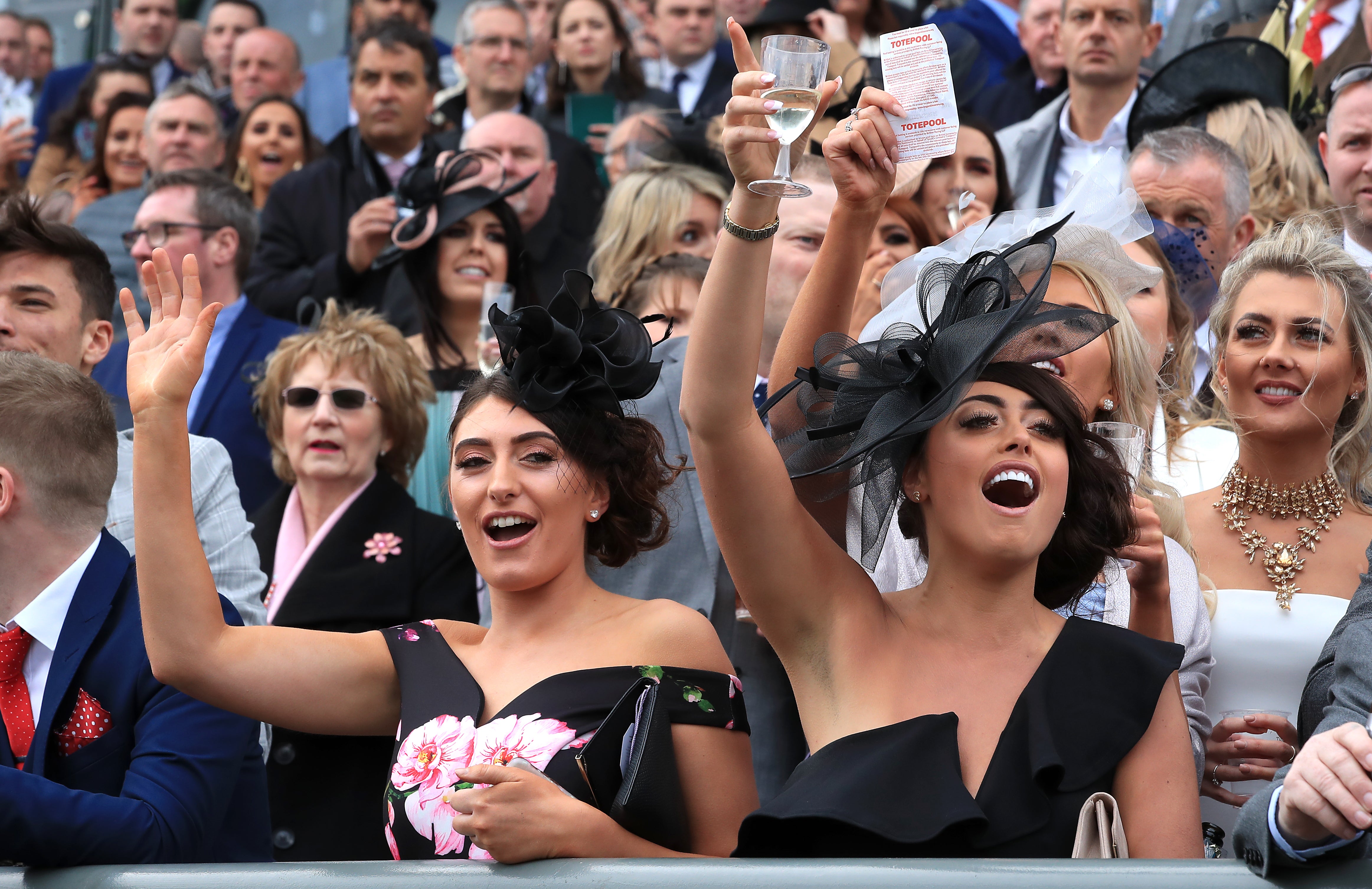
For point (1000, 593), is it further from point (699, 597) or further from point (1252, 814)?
point (699, 597)

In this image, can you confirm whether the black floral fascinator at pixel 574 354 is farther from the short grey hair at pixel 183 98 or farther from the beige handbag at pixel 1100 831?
the short grey hair at pixel 183 98

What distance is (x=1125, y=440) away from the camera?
261cm

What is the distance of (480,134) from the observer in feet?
19.1

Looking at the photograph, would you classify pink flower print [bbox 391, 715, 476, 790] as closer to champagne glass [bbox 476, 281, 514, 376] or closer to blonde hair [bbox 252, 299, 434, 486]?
champagne glass [bbox 476, 281, 514, 376]

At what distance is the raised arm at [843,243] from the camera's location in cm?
249

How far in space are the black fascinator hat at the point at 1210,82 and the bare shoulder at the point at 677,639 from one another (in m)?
3.20

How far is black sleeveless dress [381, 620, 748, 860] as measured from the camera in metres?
2.45

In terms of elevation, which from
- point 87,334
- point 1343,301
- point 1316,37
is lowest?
point 87,334

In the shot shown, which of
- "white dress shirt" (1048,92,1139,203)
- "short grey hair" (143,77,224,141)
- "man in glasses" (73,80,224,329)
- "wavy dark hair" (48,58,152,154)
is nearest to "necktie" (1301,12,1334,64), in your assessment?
"white dress shirt" (1048,92,1139,203)

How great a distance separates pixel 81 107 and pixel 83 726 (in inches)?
237

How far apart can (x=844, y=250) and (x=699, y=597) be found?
1.25 meters

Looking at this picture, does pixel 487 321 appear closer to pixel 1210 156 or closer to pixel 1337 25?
pixel 1210 156

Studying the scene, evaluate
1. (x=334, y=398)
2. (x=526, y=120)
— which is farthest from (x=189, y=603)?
(x=526, y=120)

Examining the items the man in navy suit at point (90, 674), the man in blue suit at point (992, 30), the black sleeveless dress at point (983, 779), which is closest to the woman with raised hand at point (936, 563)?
Answer: the black sleeveless dress at point (983, 779)
